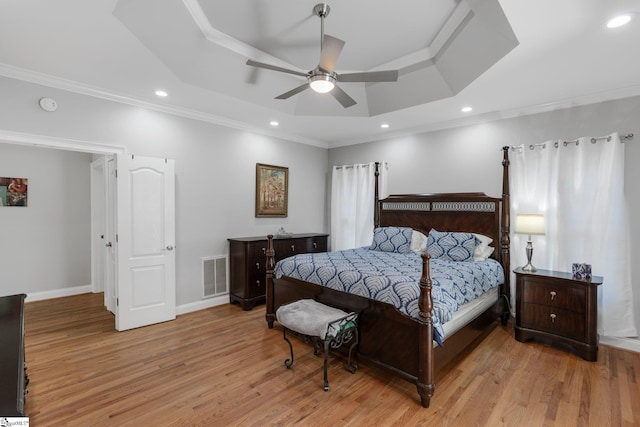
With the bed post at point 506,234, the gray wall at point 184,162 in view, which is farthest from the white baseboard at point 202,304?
the bed post at point 506,234

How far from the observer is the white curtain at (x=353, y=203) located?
5.32 metres

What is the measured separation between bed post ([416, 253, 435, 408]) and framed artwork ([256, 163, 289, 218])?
3276 millimetres

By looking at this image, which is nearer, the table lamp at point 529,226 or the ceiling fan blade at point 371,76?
the ceiling fan blade at point 371,76

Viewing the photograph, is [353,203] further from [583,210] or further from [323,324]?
[323,324]

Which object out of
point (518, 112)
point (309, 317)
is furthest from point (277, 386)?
point (518, 112)

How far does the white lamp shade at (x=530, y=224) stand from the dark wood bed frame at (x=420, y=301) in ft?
1.24

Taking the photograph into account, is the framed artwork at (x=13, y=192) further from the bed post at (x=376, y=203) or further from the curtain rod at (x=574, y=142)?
the curtain rod at (x=574, y=142)

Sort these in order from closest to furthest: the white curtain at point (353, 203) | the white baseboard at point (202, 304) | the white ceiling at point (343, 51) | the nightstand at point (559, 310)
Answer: the white ceiling at point (343, 51), the nightstand at point (559, 310), the white baseboard at point (202, 304), the white curtain at point (353, 203)

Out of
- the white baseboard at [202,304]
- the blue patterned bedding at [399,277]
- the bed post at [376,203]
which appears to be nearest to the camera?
the blue patterned bedding at [399,277]

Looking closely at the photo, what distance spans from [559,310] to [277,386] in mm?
2867

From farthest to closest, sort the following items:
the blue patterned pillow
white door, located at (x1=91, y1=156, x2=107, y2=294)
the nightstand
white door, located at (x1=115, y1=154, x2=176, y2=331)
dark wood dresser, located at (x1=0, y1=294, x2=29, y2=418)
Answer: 1. white door, located at (x1=91, y1=156, x2=107, y2=294)
2. the blue patterned pillow
3. white door, located at (x1=115, y1=154, x2=176, y2=331)
4. the nightstand
5. dark wood dresser, located at (x1=0, y1=294, x2=29, y2=418)

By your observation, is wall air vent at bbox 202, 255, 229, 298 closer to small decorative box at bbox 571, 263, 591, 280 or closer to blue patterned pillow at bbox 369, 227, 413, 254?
blue patterned pillow at bbox 369, 227, 413, 254

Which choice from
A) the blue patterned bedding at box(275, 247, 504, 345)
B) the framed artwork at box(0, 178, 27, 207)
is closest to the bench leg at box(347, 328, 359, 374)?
the blue patterned bedding at box(275, 247, 504, 345)

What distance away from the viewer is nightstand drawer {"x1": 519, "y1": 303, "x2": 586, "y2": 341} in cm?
302
